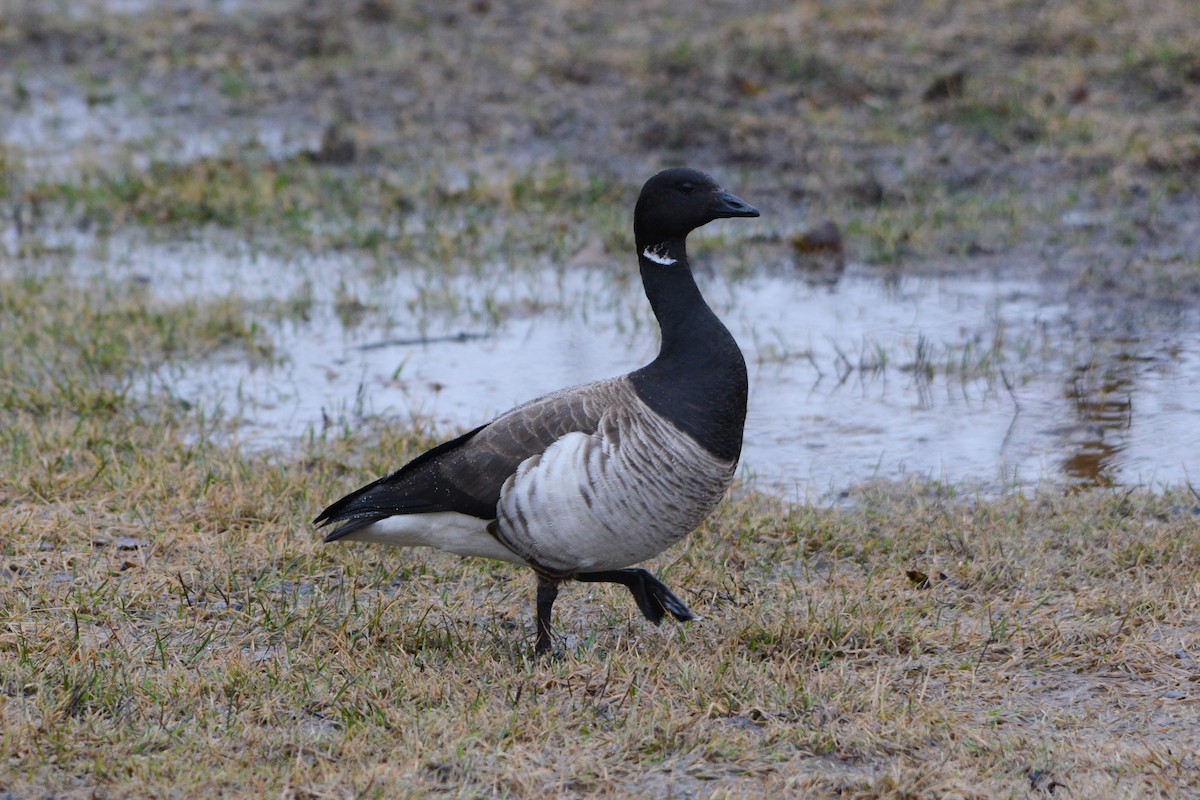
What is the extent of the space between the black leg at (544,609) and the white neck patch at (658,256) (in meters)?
1.21

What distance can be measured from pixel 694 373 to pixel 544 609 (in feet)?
3.11

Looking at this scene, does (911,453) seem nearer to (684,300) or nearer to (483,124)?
(684,300)

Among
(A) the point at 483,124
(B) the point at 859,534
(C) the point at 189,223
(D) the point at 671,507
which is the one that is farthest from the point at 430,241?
(D) the point at 671,507

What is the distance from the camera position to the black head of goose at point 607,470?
491 cm

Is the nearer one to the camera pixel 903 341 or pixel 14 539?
pixel 14 539

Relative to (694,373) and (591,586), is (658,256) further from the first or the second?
(591,586)

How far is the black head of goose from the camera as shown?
4.91 m

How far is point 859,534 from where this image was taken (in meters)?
6.28

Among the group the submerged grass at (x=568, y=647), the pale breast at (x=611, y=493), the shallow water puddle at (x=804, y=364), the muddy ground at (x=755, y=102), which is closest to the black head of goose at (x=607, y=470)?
the pale breast at (x=611, y=493)

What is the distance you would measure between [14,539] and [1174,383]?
5620mm

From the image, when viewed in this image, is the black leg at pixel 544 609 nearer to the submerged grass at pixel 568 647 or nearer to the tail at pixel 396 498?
the submerged grass at pixel 568 647

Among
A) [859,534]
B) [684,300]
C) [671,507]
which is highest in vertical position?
[684,300]

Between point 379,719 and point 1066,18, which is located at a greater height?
point 1066,18

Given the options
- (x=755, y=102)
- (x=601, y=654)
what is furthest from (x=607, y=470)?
(x=755, y=102)
